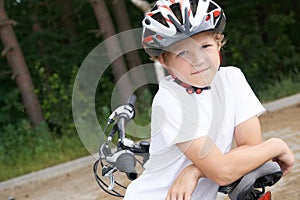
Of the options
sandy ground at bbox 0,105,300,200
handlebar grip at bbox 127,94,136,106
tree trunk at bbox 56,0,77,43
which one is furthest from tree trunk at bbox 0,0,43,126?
handlebar grip at bbox 127,94,136,106

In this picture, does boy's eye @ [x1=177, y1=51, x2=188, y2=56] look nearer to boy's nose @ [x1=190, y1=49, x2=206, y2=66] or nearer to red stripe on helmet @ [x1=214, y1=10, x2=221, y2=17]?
boy's nose @ [x1=190, y1=49, x2=206, y2=66]

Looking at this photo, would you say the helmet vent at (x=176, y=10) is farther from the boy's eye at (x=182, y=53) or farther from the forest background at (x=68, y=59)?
the forest background at (x=68, y=59)

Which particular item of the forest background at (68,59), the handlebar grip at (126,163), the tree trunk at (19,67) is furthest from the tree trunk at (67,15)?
the handlebar grip at (126,163)

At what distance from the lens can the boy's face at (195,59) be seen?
193 cm

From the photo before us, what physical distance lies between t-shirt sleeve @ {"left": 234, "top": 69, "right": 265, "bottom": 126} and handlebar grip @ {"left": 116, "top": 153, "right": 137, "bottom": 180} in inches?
17.8

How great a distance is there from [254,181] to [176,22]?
591 millimetres

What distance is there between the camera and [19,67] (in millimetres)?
12219

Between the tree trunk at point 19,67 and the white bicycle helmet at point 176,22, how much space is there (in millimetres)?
10292

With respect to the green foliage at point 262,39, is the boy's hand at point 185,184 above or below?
above

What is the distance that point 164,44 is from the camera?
198 cm

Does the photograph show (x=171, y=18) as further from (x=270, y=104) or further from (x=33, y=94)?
(x=33, y=94)

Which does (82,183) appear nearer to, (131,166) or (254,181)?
(131,166)

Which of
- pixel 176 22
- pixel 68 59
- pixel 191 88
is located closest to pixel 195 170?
pixel 191 88

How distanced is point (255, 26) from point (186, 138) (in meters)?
16.6
